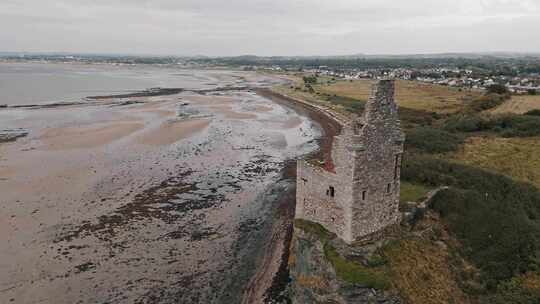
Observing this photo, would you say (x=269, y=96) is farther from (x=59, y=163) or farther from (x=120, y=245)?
(x=120, y=245)

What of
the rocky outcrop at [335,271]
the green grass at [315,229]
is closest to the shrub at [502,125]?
the green grass at [315,229]

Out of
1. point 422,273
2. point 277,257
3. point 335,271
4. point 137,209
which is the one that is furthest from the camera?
point 137,209

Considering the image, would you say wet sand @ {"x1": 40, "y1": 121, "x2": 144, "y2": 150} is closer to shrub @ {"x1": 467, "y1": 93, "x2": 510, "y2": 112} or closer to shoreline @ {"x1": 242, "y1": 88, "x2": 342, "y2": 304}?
shoreline @ {"x1": 242, "y1": 88, "x2": 342, "y2": 304}

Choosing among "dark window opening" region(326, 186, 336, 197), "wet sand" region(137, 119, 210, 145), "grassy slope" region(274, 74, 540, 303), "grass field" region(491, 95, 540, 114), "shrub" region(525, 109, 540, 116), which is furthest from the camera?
"grass field" region(491, 95, 540, 114)

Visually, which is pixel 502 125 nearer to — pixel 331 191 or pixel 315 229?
pixel 331 191

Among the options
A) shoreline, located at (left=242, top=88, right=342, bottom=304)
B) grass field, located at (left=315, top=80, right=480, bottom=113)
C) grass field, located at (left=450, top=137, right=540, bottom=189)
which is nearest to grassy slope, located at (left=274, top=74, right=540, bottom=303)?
shoreline, located at (left=242, top=88, right=342, bottom=304)

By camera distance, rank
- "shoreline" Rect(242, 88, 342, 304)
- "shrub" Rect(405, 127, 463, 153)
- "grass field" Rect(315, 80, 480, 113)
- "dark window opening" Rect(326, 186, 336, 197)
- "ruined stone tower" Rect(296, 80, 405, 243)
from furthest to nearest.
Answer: "grass field" Rect(315, 80, 480, 113) → "shrub" Rect(405, 127, 463, 153) → "shoreline" Rect(242, 88, 342, 304) → "dark window opening" Rect(326, 186, 336, 197) → "ruined stone tower" Rect(296, 80, 405, 243)

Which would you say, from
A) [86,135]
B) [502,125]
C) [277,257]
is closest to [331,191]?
[277,257]

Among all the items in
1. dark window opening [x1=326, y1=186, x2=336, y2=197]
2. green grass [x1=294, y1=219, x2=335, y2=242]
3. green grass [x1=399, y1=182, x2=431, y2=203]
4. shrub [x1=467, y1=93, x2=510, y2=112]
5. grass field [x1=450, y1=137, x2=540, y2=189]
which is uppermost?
dark window opening [x1=326, y1=186, x2=336, y2=197]
